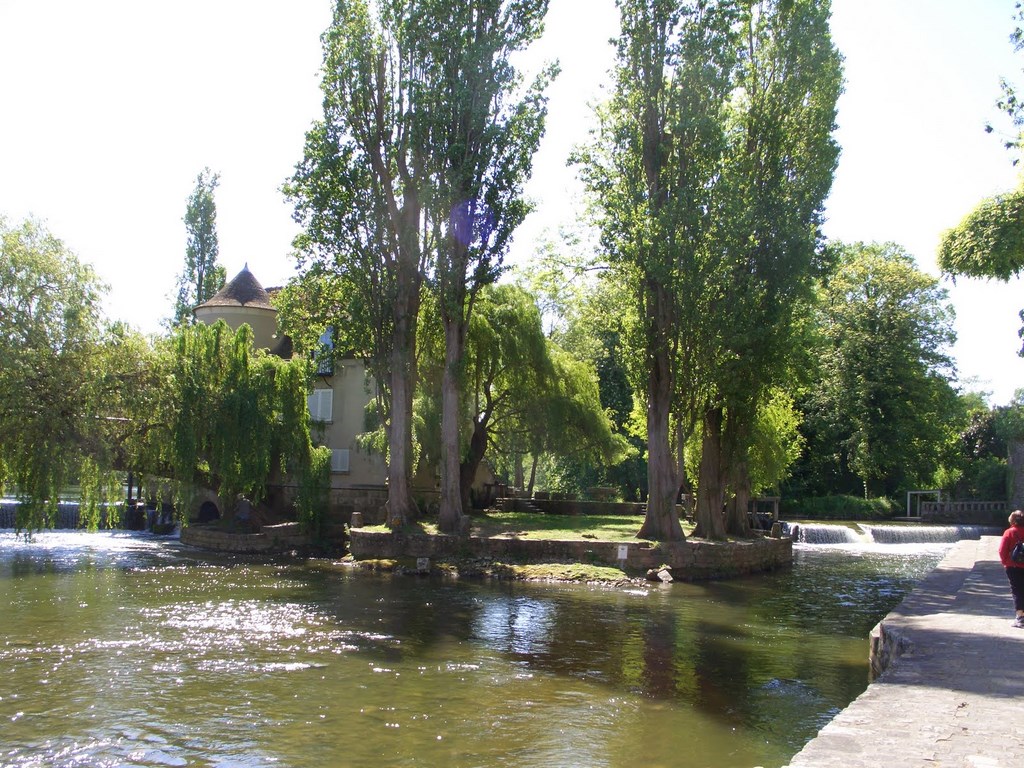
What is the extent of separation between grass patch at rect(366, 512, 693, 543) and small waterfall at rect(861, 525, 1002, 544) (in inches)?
400

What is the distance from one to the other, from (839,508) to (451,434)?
1090 inches

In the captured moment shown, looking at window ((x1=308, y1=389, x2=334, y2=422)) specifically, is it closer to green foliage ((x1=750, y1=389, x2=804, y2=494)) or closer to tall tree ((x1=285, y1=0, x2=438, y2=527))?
tall tree ((x1=285, y1=0, x2=438, y2=527))

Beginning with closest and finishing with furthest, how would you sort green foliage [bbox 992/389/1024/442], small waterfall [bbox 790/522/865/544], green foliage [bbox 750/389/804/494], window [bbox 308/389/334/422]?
1. green foliage [bbox 750/389/804/494]
2. window [bbox 308/389/334/422]
3. small waterfall [bbox 790/522/865/544]
4. green foliage [bbox 992/389/1024/442]

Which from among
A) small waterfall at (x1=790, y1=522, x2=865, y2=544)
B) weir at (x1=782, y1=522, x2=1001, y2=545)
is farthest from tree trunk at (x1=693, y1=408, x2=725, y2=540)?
small waterfall at (x1=790, y1=522, x2=865, y2=544)

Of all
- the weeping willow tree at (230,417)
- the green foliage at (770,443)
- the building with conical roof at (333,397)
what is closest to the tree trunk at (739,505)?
the green foliage at (770,443)

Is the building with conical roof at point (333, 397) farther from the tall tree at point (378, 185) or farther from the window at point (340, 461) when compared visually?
the tall tree at point (378, 185)

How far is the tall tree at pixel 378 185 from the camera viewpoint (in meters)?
25.7

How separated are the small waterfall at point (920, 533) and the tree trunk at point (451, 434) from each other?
20.4 metres

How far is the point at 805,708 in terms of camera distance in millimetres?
10289

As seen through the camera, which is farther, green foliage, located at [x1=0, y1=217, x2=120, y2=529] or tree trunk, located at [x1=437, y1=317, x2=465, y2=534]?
tree trunk, located at [x1=437, y1=317, x2=465, y2=534]

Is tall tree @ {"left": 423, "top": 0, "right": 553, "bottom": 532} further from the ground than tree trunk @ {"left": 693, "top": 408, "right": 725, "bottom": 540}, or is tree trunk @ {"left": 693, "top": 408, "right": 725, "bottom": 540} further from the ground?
tall tree @ {"left": 423, "top": 0, "right": 553, "bottom": 532}

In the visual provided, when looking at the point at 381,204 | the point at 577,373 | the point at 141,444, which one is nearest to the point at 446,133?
the point at 381,204

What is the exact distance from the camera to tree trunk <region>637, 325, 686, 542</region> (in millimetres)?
24312

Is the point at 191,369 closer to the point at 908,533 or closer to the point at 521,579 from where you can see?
the point at 521,579
